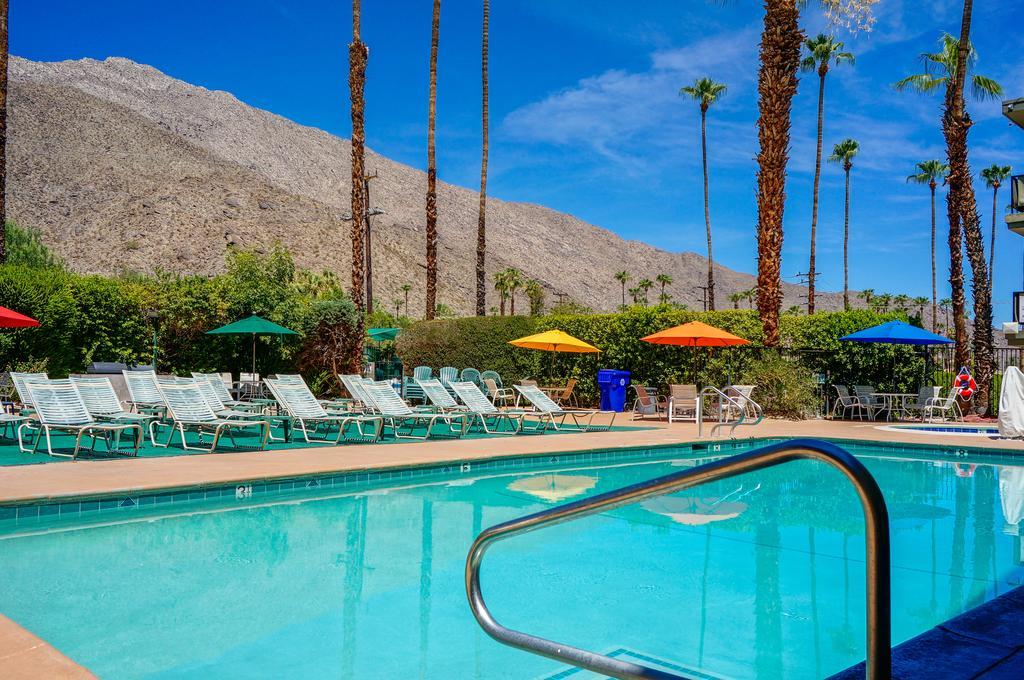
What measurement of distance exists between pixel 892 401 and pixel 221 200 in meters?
65.0

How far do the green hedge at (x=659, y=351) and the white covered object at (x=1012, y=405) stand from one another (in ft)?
12.4

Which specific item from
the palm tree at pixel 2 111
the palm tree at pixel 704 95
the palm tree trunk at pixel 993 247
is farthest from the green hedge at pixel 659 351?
the palm tree trunk at pixel 993 247

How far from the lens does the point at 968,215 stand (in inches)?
714

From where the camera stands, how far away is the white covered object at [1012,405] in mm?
12523

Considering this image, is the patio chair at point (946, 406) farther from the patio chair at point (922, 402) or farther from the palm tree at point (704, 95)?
the palm tree at point (704, 95)

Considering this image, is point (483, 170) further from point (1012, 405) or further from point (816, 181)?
point (816, 181)

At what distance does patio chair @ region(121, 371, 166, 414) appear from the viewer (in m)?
11.5

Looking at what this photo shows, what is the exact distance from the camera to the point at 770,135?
16.6 m

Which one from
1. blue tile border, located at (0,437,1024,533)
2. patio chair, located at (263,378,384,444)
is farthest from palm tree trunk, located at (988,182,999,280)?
patio chair, located at (263,378,384,444)

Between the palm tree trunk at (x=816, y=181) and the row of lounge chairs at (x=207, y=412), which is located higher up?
the palm tree trunk at (x=816, y=181)

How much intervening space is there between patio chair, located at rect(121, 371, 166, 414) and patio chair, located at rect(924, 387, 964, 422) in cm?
1389

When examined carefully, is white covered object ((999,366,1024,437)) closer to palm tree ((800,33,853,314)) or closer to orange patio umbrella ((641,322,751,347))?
orange patio umbrella ((641,322,751,347))

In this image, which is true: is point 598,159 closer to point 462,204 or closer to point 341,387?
point 462,204

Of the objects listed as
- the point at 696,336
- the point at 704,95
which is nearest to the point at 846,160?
the point at 704,95
